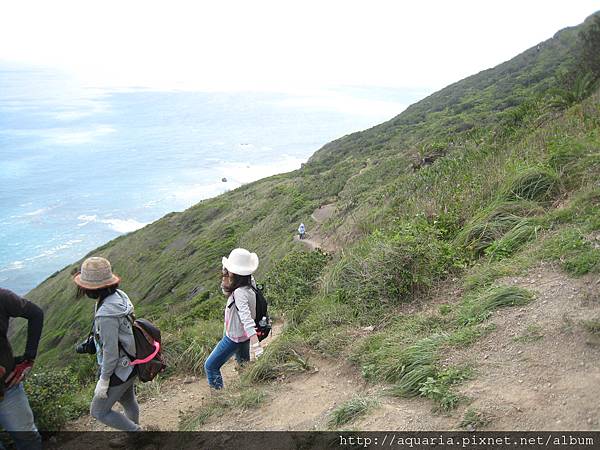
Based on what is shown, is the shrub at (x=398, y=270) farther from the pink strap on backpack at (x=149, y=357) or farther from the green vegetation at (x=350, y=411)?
the pink strap on backpack at (x=149, y=357)

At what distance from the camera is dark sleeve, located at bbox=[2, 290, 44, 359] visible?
3.71m

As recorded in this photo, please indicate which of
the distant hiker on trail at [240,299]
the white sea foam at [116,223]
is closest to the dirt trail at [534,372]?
the distant hiker on trail at [240,299]

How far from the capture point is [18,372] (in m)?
3.81

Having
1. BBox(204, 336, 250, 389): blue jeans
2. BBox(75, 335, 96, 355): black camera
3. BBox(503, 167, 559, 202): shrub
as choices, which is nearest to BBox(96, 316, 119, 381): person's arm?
BBox(75, 335, 96, 355): black camera

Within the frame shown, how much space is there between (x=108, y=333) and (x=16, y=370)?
799 millimetres

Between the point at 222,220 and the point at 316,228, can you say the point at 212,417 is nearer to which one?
the point at 316,228

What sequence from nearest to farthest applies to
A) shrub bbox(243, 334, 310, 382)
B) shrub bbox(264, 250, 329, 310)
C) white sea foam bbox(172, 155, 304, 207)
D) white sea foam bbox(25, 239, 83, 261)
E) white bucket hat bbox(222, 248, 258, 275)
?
white bucket hat bbox(222, 248, 258, 275) → shrub bbox(243, 334, 310, 382) → shrub bbox(264, 250, 329, 310) → white sea foam bbox(25, 239, 83, 261) → white sea foam bbox(172, 155, 304, 207)

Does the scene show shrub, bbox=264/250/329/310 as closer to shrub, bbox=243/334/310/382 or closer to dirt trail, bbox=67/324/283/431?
dirt trail, bbox=67/324/283/431

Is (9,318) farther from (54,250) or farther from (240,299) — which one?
(54,250)

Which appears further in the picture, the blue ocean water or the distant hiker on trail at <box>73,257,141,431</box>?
the blue ocean water

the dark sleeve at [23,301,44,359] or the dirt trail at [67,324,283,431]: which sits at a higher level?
the dark sleeve at [23,301,44,359]

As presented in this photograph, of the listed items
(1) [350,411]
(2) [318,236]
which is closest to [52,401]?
(1) [350,411]

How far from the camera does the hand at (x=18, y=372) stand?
376 cm

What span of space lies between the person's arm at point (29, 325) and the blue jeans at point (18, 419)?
0.12 meters
